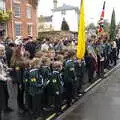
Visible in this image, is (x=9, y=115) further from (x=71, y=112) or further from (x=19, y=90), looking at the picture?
(x=71, y=112)

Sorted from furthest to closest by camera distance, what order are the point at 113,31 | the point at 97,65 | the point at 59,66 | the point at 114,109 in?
the point at 113,31 → the point at 97,65 → the point at 114,109 → the point at 59,66

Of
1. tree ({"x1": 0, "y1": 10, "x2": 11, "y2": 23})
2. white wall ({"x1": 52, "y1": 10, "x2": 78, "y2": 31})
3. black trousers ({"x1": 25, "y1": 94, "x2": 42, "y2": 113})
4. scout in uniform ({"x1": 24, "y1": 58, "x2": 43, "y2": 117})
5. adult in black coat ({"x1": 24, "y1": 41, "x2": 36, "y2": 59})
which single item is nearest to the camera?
scout in uniform ({"x1": 24, "y1": 58, "x2": 43, "y2": 117})

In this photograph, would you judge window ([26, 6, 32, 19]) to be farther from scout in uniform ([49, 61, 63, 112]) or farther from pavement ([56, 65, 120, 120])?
scout in uniform ([49, 61, 63, 112])

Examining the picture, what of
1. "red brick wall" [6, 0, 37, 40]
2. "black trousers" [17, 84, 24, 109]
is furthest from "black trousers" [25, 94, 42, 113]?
"red brick wall" [6, 0, 37, 40]

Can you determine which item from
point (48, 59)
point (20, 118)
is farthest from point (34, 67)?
point (20, 118)

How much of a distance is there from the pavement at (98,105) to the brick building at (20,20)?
3100 centimetres

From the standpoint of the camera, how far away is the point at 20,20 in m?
49.3

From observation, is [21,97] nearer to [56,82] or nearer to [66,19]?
[56,82]

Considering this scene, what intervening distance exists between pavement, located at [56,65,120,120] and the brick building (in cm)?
3100

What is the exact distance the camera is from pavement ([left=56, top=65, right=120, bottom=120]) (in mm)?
10188

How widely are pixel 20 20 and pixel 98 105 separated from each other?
3868 centimetres

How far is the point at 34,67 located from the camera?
9.53 meters

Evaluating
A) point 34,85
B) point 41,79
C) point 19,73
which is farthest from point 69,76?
point 34,85

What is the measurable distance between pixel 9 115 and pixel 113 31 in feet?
44.2
